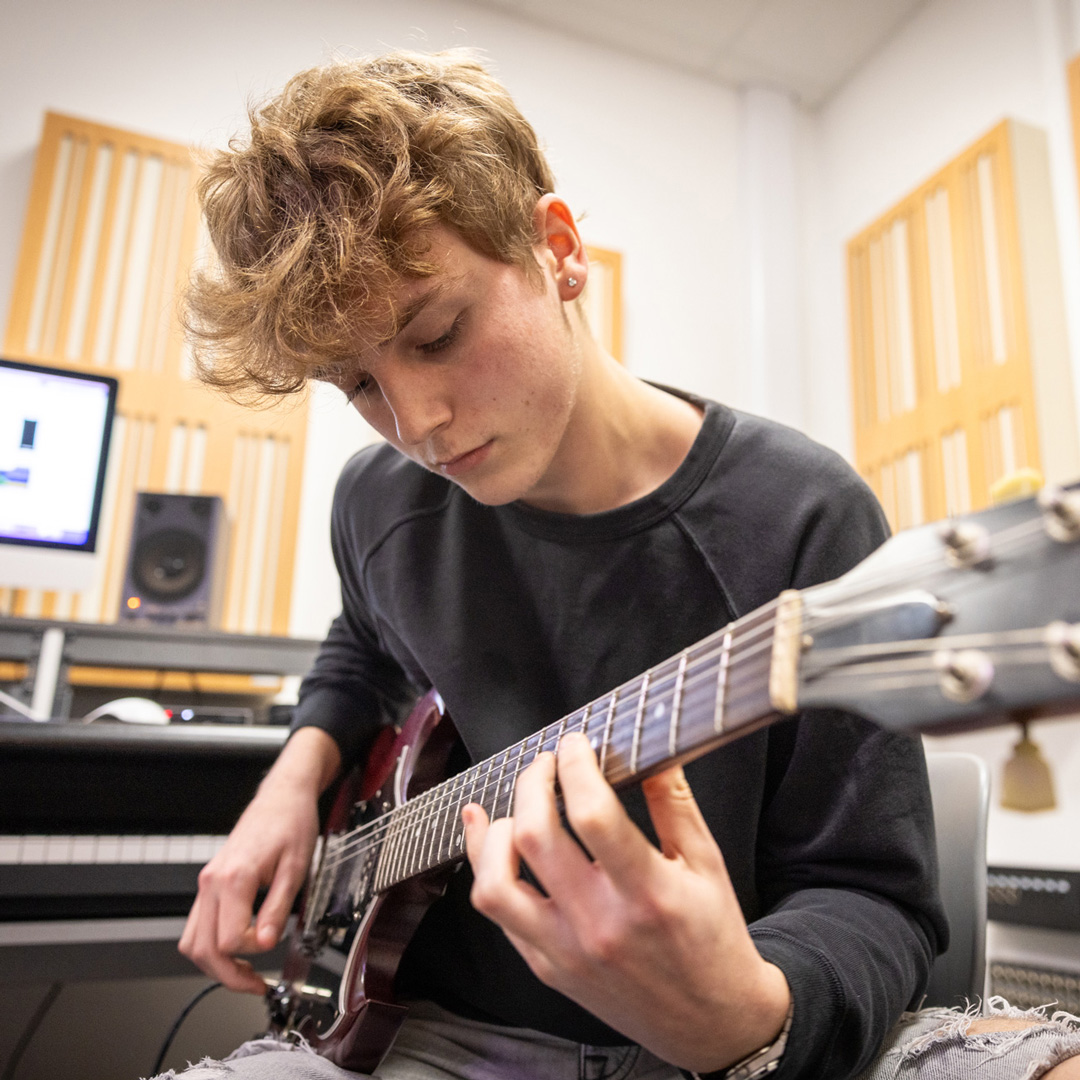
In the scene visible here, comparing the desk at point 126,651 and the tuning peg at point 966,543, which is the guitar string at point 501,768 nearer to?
the tuning peg at point 966,543

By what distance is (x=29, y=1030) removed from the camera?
5.61ft

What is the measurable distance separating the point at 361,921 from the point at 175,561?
153 cm

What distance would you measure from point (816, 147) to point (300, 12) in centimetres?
209

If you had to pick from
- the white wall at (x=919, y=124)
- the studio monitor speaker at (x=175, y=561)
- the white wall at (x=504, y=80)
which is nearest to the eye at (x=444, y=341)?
the studio monitor speaker at (x=175, y=561)

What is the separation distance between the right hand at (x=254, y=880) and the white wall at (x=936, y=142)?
1.62 m

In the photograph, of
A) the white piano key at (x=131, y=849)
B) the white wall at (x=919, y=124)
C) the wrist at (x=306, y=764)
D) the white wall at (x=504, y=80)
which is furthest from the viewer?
the white wall at (x=504, y=80)

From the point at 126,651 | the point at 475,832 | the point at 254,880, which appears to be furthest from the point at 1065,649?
the point at 126,651

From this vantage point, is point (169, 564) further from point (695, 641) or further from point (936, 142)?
point (936, 142)

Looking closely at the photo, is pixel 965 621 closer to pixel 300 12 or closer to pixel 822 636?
pixel 822 636

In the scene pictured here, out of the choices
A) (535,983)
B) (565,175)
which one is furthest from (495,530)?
(565,175)

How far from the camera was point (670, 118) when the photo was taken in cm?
371

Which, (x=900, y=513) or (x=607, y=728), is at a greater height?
(x=900, y=513)

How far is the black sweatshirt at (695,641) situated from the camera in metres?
0.75

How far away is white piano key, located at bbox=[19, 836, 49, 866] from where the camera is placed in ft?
3.91
